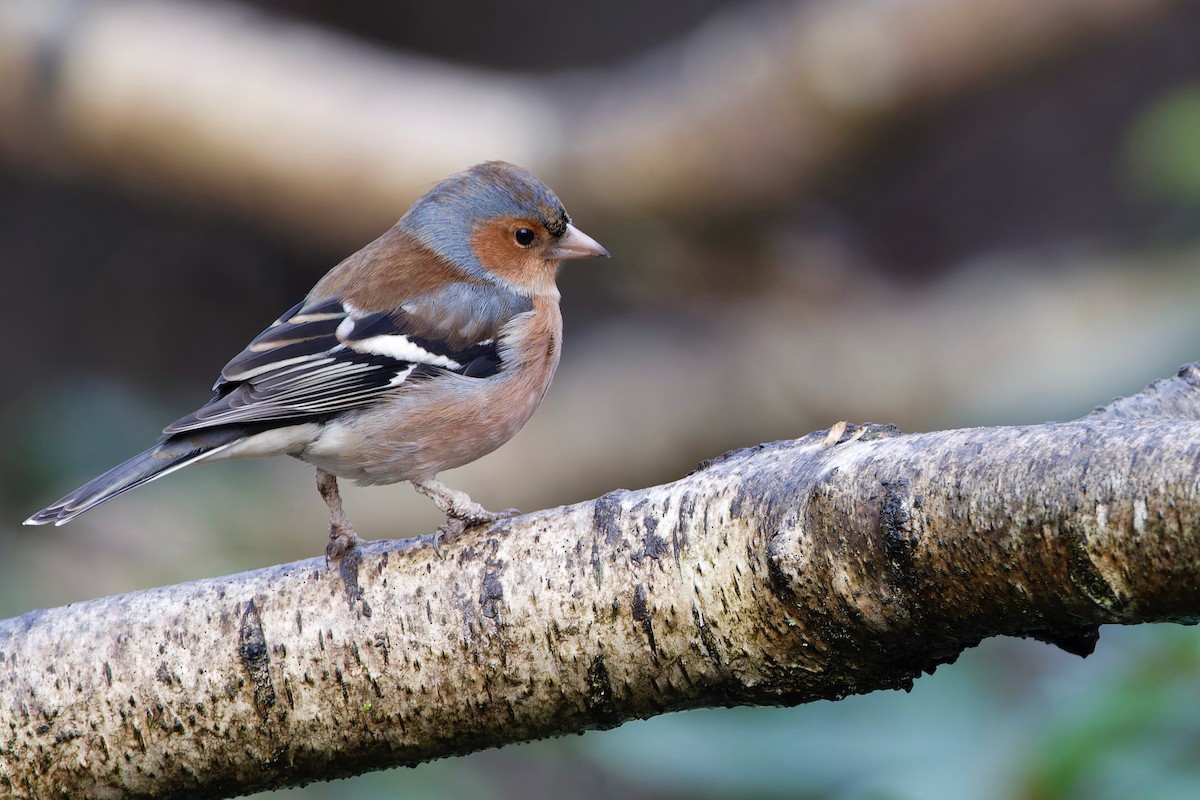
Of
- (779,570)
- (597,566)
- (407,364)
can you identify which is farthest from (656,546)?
(407,364)

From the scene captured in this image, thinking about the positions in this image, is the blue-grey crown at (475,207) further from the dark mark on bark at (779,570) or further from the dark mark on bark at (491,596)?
the dark mark on bark at (779,570)

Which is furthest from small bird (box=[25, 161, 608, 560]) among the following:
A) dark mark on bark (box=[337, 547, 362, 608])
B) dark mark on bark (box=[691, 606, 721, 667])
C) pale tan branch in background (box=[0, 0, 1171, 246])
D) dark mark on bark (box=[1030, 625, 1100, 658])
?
pale tan branch in background (box=[0, 0, 1171, 246])

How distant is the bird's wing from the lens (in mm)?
3365

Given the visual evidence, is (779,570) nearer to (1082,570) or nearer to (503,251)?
(1082,570)

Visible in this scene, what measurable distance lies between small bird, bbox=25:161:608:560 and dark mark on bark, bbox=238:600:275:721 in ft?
1.29

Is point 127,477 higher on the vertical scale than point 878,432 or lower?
higher

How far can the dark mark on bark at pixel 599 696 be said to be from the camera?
2.44 m

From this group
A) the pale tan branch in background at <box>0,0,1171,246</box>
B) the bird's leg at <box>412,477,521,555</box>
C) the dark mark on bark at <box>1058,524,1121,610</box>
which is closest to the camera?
the dark mark on bark at <box>1058,524,1121,610</box>

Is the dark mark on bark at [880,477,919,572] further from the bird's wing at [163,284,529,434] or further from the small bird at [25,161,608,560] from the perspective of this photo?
the bird's wing at [163,284,529,434]

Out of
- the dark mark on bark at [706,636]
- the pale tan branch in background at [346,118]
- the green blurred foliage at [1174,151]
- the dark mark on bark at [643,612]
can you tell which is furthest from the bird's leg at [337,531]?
the pale tan branch in background at [346,118]

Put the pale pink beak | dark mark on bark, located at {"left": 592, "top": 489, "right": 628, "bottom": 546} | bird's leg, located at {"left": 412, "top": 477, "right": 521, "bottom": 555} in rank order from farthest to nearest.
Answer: the pale pink beak < bird's leg, located at {"left": 412, "top": 477, "right": 521, "bottom": 555} < dark mark on bark, located at {"left": 592, "top": 489, "right": 628, "bottom": 546}

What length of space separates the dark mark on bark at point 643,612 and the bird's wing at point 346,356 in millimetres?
1357

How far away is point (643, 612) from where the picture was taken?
7.88ft

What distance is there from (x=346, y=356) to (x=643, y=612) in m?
1.55
